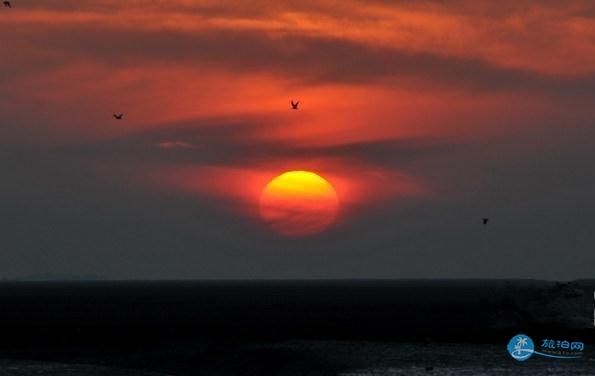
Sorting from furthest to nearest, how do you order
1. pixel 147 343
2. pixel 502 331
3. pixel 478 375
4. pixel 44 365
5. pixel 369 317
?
pixel 369 317
pixel 502 331
pixel 147 343
pixel 44 365
pixel 478 375

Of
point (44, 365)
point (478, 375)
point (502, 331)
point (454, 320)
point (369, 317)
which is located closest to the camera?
point (478, 375)

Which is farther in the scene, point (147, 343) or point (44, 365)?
point (147, 343)

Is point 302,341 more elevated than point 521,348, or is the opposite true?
point 302,341

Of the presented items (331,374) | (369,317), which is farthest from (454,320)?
(331,374)

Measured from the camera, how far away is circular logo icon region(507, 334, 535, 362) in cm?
8894

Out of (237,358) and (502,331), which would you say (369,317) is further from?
(237,358)

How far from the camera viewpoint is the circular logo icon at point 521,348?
292ft

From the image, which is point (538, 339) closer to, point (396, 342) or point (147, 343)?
point (396, 342)

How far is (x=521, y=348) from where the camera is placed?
94.3 metres

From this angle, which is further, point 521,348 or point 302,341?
point 302,341

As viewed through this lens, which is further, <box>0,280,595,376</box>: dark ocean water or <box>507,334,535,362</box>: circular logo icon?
<box>507,334,535,362</box>: circular logo icon

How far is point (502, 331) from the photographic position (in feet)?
411

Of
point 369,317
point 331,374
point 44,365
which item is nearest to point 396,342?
point 331,374

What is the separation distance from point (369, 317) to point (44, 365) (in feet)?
305
